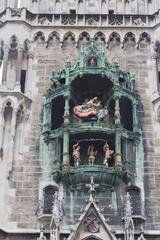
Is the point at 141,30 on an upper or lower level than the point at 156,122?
upper

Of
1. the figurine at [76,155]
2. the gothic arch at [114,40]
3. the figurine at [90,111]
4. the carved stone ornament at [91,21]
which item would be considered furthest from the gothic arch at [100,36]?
the figurine at [76,155]

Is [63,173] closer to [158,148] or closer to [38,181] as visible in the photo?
[38,181]

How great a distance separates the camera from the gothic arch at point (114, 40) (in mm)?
21641

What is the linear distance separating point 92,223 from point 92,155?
7.70ft

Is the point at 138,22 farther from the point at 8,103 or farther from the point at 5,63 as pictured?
the point at 8,103

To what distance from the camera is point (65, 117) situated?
746 inches

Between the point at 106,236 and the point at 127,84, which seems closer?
the point at 106,236

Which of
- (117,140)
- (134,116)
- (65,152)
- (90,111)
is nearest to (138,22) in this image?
(134,116)

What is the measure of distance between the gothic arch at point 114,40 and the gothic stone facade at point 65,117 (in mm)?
35

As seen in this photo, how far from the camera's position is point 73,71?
1998 centimetres

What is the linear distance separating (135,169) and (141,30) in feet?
18.2

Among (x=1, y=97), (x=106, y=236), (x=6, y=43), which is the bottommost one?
(x=106, y=236)

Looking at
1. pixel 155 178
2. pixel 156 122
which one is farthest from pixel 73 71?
pixel 155 178

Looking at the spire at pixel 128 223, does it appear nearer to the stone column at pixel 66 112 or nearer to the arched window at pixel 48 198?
the arched window at pixel 48 198
